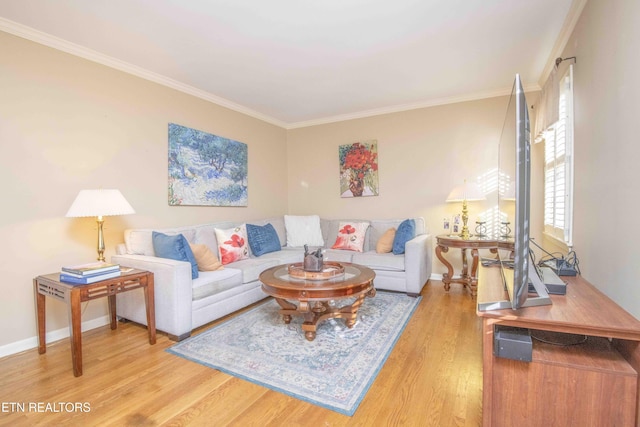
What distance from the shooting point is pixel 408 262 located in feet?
11.1

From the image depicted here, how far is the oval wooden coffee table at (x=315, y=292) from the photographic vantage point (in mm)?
2230

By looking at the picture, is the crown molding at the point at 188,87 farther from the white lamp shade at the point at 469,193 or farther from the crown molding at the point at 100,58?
the white lamp shade at the point at 469,193

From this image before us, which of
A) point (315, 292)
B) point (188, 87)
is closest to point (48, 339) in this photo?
point (315, 292)

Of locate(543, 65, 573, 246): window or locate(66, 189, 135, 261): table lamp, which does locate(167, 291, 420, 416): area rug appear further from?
locate(543, 65, 573, 246): window

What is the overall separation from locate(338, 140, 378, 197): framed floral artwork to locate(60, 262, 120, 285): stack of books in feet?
10.7

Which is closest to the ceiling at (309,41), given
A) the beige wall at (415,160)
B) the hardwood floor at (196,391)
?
the beige wall at (415,160)

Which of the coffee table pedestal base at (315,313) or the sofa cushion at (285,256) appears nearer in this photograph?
the coffee table pedestal base at (315,313)

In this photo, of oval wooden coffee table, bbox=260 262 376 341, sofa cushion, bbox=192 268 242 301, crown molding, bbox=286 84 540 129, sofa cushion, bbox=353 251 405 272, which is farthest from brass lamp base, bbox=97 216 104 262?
crown molding, bbox=286 84 540 129

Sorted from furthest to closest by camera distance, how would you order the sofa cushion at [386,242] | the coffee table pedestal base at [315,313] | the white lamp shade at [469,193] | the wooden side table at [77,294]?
the sofa cushion at [386,242] < the white lamp shade at [469,193] < the coffee table pedestal base at [315,313] < the wooden side table at [77,294]

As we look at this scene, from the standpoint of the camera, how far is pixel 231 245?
3346 millimetres

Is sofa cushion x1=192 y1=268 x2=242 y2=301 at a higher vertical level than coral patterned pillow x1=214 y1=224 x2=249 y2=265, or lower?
lower

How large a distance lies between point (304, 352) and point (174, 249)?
1.39 meters

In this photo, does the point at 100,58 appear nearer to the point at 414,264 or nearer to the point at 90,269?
the point at 90,269

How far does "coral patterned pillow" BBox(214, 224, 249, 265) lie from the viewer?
3.28 meters
